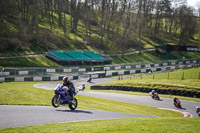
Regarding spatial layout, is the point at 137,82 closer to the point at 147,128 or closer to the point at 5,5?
the point at 147,128

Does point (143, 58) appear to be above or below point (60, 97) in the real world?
above

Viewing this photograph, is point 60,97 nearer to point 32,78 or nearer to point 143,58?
point 32,78

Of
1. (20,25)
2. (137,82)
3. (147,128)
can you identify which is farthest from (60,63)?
(147,128)

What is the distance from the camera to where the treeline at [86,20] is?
2391 inches

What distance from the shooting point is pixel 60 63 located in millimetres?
56531

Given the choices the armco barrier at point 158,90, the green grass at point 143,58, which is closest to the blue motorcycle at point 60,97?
the armco barrier at point 158,90

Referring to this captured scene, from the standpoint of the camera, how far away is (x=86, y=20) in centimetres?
8456

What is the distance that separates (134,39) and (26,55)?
158 ft

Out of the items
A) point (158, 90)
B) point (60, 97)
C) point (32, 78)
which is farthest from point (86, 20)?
point (60, 97)

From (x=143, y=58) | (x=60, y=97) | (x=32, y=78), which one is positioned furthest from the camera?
(x=143, y=58)

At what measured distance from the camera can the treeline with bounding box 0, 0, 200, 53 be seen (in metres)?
60.7

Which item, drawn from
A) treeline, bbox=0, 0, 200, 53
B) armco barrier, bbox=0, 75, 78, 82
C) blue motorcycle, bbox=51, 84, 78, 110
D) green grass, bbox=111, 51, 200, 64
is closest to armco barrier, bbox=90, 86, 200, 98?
armco barrier, bbox=0, 75, 78, 82

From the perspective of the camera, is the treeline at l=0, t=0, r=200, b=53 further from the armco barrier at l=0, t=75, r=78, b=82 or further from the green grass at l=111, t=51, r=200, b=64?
the armco barrier at l=0, t=75, r=78, b=82

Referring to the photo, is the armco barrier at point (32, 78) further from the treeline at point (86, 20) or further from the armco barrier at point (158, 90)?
the treeline at point (86, 20)
